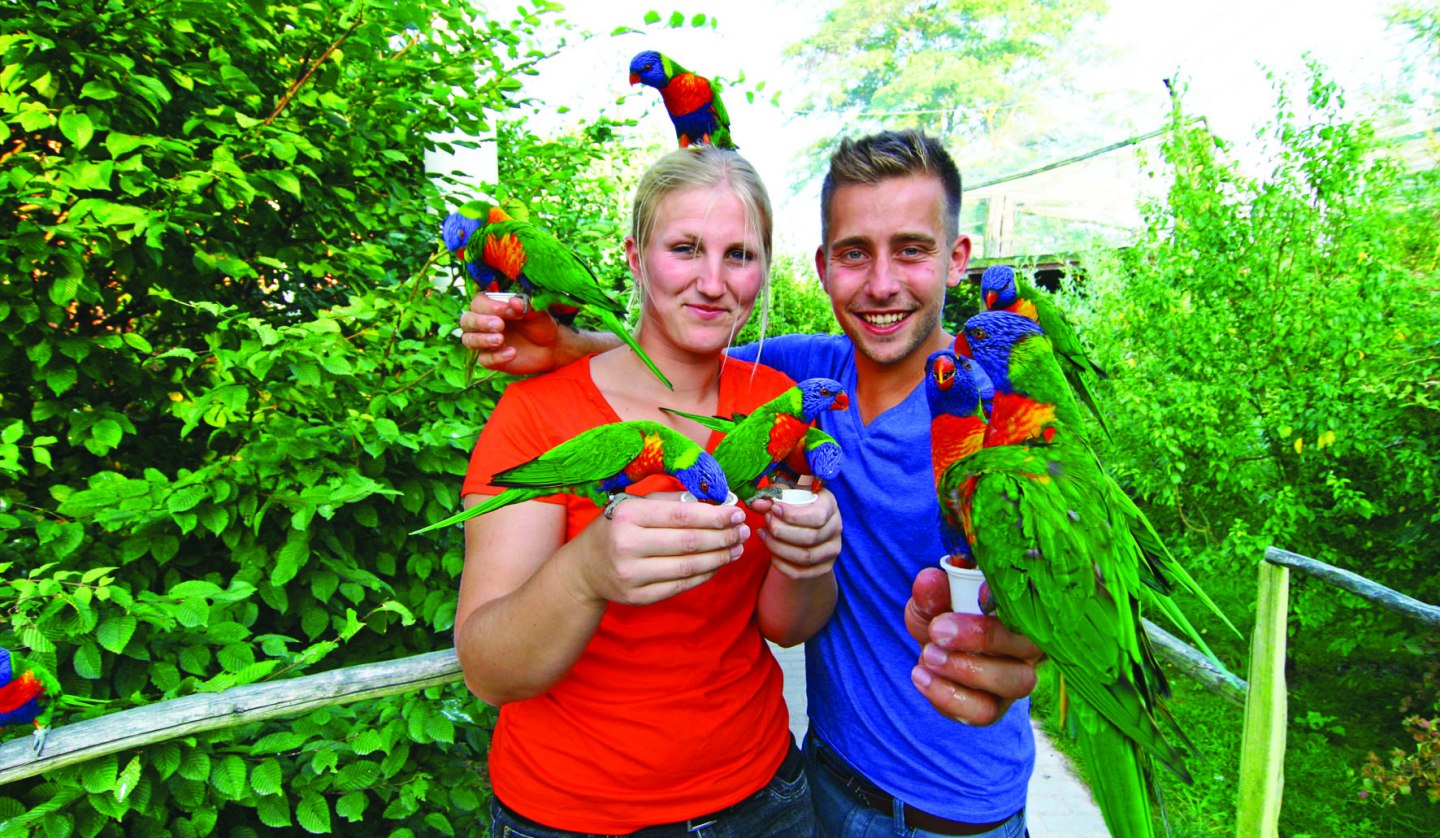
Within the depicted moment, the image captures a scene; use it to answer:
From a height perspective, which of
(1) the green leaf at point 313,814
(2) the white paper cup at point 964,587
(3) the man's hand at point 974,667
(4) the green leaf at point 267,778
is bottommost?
(1) the green leaf at point 313,814

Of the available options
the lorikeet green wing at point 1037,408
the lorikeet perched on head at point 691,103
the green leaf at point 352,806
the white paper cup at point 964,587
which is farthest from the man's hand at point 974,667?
the lorikeet perched on head at point 691,103

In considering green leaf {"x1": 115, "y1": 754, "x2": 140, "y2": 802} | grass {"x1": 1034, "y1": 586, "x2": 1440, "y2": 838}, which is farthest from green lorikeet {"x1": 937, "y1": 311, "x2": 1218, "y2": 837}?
grass {"x1": 1034, "y1": 586, "x2": 1440, "y2": 838}

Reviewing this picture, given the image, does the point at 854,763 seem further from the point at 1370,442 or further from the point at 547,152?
the point at 1370,442

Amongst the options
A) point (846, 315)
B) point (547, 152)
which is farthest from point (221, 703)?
point (547, 152)

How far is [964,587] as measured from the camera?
1209mm

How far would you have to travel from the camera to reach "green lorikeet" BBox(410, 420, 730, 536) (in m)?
1.28

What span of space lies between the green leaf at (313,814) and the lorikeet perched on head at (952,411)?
172cm

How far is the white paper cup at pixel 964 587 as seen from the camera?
119cm

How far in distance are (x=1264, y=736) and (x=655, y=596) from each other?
3.17ft

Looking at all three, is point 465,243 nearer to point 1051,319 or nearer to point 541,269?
point 541,269

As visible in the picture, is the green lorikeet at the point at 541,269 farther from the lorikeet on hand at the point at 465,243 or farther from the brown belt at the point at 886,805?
the brown belt at the point at 886,805

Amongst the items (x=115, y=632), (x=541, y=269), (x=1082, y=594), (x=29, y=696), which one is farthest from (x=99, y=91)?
(x=1082, y=594)

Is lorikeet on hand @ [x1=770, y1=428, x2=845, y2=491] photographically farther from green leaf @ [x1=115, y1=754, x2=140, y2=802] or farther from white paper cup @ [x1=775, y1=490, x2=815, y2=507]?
green leaf @ [x1=115, y1=754, x2=140, y2=802]

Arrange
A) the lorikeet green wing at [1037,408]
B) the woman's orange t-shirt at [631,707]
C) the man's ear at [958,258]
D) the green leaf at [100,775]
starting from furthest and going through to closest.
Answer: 1. the man's ear at [958,258]
2. the green leaf at [100,775]
3. the woman's orange t-shirt at [631,707]
4. the lorikeet green wing at [1037,408]
